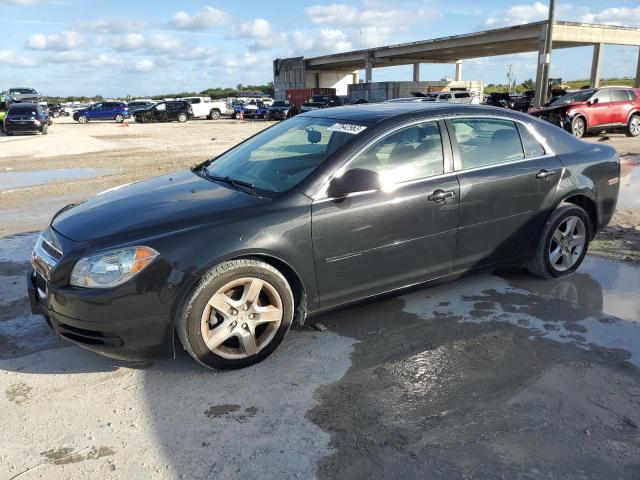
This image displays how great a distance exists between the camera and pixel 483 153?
14.0ft

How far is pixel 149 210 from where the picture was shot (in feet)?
11.5

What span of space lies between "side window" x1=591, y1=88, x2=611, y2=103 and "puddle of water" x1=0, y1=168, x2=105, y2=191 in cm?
1544

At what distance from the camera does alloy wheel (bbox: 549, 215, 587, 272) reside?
4.77 metres

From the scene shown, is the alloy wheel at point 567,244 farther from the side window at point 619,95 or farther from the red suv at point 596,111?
the side window at point 619,95

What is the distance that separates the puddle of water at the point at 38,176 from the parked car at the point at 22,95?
113 feet

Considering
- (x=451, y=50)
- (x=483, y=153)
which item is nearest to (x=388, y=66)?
(x=451, y=50)

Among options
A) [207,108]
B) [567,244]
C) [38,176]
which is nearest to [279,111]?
[207,108]

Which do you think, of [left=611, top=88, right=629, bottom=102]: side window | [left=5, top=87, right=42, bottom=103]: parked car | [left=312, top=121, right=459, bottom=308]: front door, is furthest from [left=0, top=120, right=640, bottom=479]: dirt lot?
[left=5, top=87, right=42, bottom=103]: parked car

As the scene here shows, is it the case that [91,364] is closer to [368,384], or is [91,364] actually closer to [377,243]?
[368,384]

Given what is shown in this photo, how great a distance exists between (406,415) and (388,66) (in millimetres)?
65407

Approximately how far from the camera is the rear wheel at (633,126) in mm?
18531

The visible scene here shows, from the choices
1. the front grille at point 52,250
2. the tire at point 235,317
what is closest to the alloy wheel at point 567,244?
the tire at point 235,317

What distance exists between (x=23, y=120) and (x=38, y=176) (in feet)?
52.6

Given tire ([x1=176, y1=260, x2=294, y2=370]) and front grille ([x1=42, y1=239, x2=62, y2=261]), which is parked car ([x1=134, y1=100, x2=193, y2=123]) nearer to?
front grille ([x1=42, y1=239, x2=62, y2=261])
